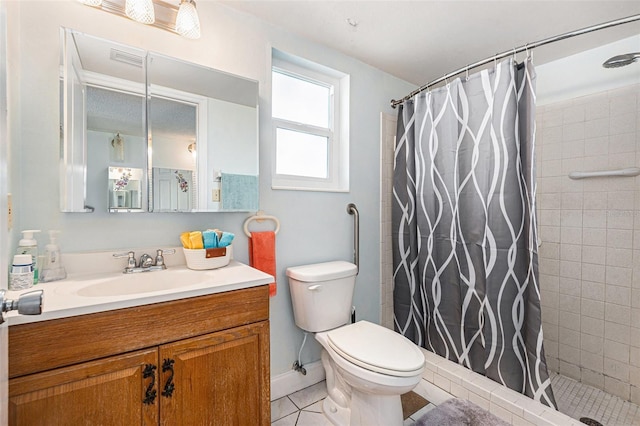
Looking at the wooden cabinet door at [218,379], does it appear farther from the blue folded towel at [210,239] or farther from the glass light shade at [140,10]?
the glass light shade at [140,10]

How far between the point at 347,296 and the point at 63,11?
1.88m

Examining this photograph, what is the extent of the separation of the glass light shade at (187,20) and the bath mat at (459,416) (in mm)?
2251

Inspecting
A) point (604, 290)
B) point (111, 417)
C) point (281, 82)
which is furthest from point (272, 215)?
point (604, 290)

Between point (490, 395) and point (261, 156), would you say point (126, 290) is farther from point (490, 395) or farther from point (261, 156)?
point (490, 395)

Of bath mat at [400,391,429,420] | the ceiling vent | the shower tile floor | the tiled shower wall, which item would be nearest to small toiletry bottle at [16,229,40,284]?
the ceiling vent

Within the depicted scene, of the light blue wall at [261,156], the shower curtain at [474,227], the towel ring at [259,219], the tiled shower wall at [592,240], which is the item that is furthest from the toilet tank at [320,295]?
the tiled shower wall at [592,240]

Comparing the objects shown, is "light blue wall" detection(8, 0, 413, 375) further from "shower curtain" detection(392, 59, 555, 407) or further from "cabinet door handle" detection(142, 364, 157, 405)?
"cabinet door handle" detection(142, 364, 157, 405)

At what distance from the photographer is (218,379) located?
3.67 feet

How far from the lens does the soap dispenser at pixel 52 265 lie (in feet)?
→ 3.72

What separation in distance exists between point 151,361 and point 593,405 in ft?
7.67

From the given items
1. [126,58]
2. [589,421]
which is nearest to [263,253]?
[126,58]

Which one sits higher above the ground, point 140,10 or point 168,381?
point 140,10

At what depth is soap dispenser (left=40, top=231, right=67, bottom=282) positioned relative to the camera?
1.13 m

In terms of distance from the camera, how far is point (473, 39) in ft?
6.19
